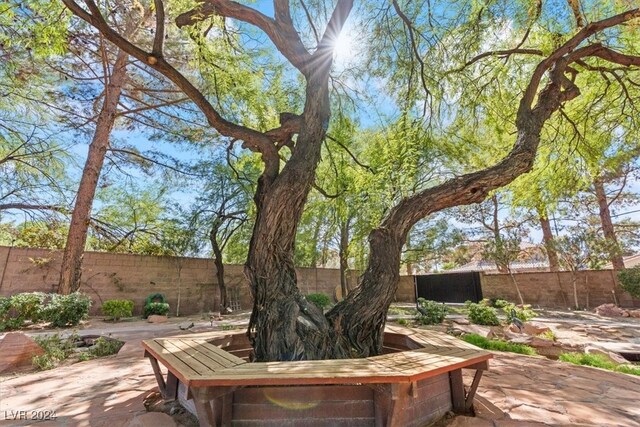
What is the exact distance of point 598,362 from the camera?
4.05m

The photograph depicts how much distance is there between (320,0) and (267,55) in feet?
3.75

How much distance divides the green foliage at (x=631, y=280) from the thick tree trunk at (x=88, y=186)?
1537cm

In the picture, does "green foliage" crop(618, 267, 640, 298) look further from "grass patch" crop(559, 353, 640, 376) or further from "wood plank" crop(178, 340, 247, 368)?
"wood plank" crop(178, 340, 247, 368)

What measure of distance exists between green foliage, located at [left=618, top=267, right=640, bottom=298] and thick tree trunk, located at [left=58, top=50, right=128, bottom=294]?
15374mm

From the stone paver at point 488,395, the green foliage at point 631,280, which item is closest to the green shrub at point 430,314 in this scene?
the stone paver at point 488,395

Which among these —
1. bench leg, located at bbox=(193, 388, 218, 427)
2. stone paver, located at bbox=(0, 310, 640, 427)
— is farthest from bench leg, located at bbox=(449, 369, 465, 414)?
bench leg, located at bbox=(193, 388, 218, 427)

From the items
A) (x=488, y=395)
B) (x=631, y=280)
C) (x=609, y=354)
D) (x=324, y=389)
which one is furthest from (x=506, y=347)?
(x=631, y=280)

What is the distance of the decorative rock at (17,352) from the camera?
3.34 meters

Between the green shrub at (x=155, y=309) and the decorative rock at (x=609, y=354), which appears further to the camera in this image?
the green shrub at (x=155, y=309)

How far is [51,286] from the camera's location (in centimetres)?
770

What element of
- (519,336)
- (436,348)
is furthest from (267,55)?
(519,336)

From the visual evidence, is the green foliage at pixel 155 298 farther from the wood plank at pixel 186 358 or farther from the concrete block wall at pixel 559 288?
the concrete block wall at pixel 559 288

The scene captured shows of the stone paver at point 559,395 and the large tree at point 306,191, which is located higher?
the large tree at point 306,191

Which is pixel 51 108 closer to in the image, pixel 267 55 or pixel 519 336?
pixel 267 55
